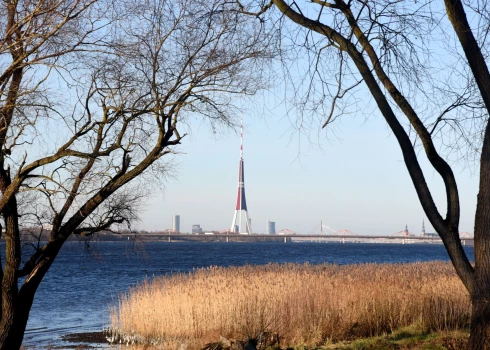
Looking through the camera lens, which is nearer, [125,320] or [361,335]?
[361,335]

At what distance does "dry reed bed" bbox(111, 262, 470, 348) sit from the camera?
12.3m

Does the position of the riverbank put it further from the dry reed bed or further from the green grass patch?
the dry reed bed

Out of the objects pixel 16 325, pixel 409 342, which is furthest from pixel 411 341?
pixel 16 325

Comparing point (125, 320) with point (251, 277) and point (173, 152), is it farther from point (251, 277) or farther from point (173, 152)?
point (173, 152)

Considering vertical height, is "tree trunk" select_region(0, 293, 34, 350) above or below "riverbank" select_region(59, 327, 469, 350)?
above

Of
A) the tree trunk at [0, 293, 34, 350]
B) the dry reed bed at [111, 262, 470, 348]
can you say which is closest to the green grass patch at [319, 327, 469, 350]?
the dry reed bed at [111, 262, 470, 348]

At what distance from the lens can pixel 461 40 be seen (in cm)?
709

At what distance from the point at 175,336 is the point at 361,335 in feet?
14.7

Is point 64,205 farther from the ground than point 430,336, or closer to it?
farther from the ground

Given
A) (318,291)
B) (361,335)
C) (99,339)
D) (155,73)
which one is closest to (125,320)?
(99,339)

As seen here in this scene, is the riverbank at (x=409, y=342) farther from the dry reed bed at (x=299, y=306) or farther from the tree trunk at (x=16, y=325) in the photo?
the tree trunk at (x=16, y=325)

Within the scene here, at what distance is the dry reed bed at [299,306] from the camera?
12.3m

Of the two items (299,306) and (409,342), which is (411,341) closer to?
(409,342)

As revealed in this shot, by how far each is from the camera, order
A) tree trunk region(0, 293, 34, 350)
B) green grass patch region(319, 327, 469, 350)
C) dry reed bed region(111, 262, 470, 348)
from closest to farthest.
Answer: tree trunk region(0, 293, 34, 350) → green grass patch region(319, 327, 469, 350) → dry reed bed region(111, 262, 470, 348)
